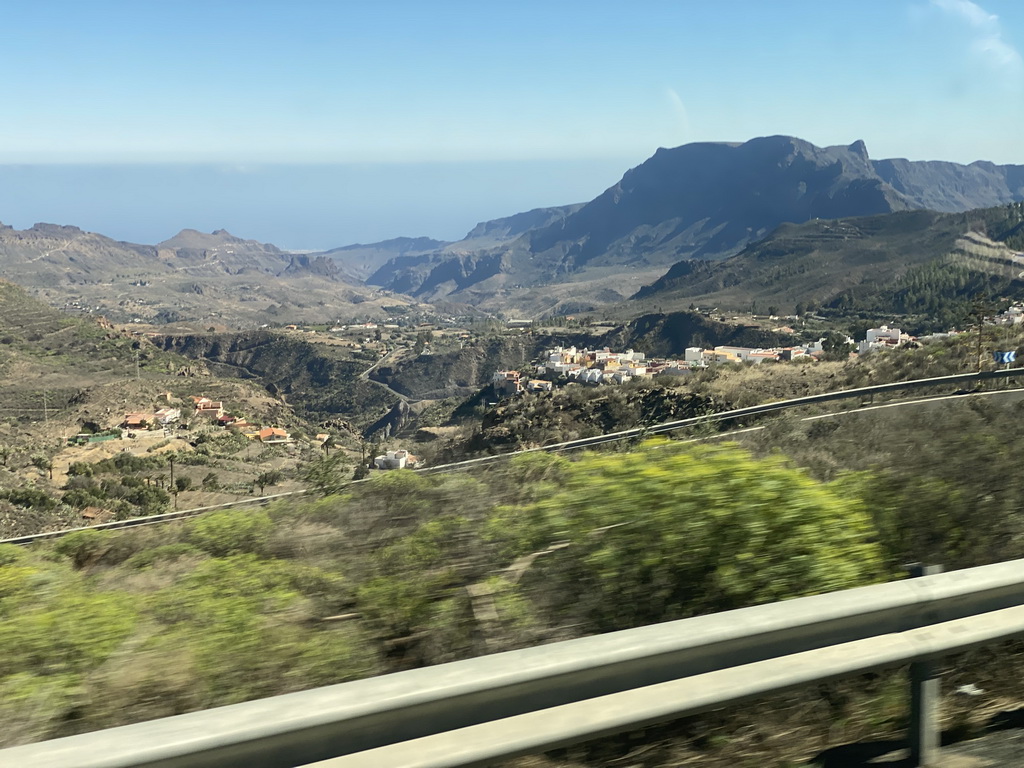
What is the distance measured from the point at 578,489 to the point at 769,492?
87 centimetres

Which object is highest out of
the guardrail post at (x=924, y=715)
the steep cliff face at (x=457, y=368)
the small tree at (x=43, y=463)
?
the guardrail post at (x=924, y=715)

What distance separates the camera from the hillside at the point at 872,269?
7399cm

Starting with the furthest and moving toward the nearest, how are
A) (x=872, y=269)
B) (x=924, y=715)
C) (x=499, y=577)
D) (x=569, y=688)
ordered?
(x=872, y=269) < (x=499, y=577) < (x=924, y=715) < (x=569, y=688)

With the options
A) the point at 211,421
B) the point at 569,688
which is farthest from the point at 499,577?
the point at 211,421

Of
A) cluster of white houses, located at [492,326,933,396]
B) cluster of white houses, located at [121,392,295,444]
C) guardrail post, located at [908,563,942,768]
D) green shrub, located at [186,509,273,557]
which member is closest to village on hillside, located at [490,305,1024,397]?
cluster of white houses, located at [492,326,933,396]

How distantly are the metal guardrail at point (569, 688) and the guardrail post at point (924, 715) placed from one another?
10 cm

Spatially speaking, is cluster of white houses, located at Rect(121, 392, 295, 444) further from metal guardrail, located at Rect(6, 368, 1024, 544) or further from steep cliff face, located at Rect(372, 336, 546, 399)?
steep cliff face, located at Rect(372, 336, 546, 399)

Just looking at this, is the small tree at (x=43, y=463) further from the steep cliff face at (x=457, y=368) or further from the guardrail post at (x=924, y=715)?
the steep cliff face at (x=457, y=368)

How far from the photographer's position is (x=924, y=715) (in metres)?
2.55

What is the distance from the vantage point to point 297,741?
6.73ft

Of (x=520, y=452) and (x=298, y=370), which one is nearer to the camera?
(x=520, y=452)

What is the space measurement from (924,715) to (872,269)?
111m

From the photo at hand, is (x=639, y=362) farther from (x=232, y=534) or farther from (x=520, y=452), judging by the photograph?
(x=232, y=534)

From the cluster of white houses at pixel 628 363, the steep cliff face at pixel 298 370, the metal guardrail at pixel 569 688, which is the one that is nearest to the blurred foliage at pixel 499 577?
the metal guardrail at pixel 569 688
